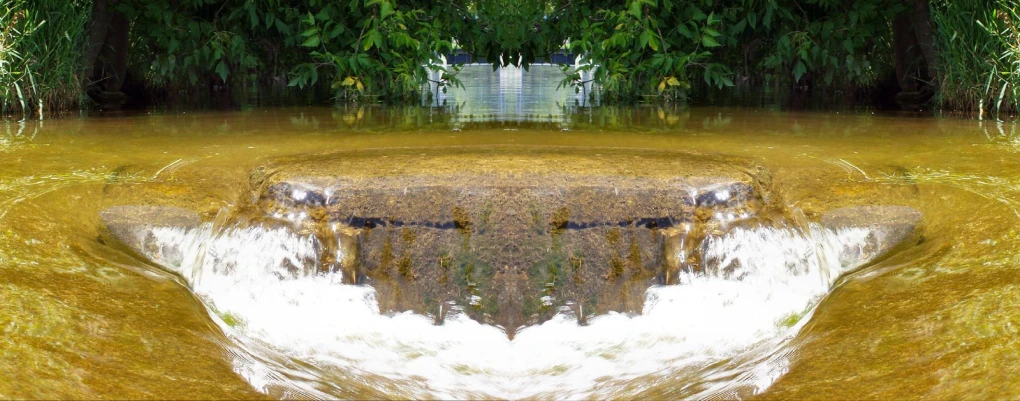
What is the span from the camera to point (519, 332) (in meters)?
2.79

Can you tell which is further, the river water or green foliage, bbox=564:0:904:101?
green foliage, bbox=564:0:904:101

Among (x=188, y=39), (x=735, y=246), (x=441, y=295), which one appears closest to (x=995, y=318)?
(x=735, y=246)

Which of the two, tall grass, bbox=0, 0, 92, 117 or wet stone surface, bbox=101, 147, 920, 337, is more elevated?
tall grass, bbox=0, 0, 92, 117

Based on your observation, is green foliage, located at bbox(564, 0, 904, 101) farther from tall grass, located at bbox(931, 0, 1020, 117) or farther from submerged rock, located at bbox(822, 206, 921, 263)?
submerged rock, located at bbox(822, 206, 921, 263)

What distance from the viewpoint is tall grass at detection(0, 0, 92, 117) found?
5.91 m

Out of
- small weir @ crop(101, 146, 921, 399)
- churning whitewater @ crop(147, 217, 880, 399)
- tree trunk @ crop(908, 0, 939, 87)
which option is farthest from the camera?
tree trunk @ crop(908, 0, 939, 87)

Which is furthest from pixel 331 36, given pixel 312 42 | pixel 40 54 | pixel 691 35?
pixel 691 35

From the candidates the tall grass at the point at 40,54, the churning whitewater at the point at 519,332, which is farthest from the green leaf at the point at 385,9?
the churning whitewater at the point at 519,332

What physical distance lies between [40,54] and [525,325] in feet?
16.3

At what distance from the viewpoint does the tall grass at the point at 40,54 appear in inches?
233

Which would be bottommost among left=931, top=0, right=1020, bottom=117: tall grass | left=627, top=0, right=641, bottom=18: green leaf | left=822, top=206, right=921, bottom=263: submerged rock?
left=822, top=206, right=921, bottom=263: submerged rock

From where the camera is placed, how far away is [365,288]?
2.91m

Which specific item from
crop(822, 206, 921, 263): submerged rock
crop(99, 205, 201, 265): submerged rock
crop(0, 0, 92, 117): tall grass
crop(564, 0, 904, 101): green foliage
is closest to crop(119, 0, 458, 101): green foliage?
crop(0, 0, 92, 117): tall grass

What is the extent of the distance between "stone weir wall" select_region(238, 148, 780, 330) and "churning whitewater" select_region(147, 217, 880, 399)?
53 millimetres
